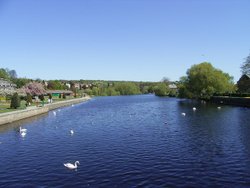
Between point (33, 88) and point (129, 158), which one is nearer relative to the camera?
point (129, 158)

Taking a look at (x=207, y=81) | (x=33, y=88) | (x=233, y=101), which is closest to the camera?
(x=233, y=101)

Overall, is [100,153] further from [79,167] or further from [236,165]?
[236,165]

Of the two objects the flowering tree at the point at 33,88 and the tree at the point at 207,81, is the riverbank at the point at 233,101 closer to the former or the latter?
the tree at the point at 207,81

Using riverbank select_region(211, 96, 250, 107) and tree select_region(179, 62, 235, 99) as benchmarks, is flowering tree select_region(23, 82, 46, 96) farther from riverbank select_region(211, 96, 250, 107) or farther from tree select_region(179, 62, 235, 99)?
riverbank select_region(211, 96, 250, 107)

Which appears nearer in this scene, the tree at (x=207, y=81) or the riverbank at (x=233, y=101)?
the riverbank at (x=233, y=101)

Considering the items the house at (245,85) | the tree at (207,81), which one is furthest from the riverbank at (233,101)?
the house at (245,85)

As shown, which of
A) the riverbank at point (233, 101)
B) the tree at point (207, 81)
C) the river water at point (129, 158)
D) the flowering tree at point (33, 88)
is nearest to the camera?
the river water at point (129, 158)

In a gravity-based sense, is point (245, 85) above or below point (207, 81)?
→ below

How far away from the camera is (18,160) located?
27297 millimetres

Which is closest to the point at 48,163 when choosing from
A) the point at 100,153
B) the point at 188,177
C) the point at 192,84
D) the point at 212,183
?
the point at 100,153

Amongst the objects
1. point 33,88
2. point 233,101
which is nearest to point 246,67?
point 233,101

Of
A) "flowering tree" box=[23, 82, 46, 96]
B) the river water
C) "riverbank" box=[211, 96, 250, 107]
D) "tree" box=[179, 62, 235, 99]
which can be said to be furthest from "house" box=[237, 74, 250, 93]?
"flowering tree" box=[23, 82, 46, 96]

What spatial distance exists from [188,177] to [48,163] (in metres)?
11.2

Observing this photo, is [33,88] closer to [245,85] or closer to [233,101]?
[233,101]
